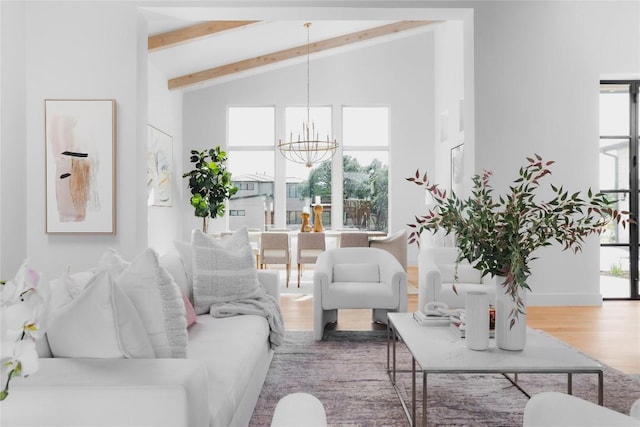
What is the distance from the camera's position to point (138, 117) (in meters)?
4.90

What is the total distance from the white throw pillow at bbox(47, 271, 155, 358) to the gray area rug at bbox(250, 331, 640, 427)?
113 cm

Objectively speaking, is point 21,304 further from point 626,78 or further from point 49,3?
point 626,78

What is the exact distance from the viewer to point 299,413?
117cm

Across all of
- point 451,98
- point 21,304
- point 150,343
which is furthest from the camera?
point 451,98

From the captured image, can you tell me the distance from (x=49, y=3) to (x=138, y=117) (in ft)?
4.32

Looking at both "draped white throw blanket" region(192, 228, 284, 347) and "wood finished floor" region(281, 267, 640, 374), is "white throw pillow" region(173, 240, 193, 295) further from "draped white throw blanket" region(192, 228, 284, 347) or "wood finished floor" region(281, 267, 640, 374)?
"wood finished floor" region(281, 267, 640, 374)

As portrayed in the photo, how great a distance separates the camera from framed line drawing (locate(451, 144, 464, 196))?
7.10 metres

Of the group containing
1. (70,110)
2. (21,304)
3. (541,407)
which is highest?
(70,110)

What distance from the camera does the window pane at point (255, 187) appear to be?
9.43m

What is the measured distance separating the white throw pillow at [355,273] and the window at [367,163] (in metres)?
4.77

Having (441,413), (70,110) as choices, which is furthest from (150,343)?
(70,110)

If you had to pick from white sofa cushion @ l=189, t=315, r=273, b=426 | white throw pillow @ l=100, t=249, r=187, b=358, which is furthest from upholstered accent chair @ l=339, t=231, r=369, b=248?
white throw pillow @ l=100, t=249, r=187, b=358

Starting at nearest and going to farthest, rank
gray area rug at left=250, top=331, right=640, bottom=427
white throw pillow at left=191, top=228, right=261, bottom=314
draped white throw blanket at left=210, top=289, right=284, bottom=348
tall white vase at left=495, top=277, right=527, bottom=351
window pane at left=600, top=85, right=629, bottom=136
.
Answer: tall white vase at left=495, top=277, right=527, bottom=351
gray area rug at left=250, top=331, right=640, bottom=427
draped white throw blanket at left=210, top=289, right=284, bottom=348
white throw pillow at left=191, top=228, right=261, bottom=314
window pane at left=600, top=85, right=629, bottom=136

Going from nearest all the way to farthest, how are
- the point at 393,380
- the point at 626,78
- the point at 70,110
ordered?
the point at 393,380 < the point at 70,110 < the point at 626,78
